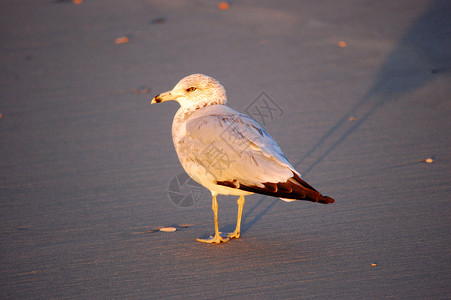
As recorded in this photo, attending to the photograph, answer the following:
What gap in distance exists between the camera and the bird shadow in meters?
5.19

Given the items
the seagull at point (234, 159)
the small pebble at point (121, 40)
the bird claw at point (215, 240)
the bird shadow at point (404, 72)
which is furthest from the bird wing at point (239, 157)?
the small pebble at point (121, 40)

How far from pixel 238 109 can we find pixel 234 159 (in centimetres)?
236

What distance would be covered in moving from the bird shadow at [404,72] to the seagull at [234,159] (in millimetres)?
759

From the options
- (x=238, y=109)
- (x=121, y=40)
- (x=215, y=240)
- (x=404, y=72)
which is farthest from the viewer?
(x=121, y=40)

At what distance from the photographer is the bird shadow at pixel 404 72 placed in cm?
519

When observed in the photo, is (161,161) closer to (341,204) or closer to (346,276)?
(341,204)

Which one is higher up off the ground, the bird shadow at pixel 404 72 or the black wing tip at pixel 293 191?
the black wing tip at pixel 293 191

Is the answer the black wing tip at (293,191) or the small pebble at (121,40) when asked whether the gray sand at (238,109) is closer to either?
the small pebble at (121,40)

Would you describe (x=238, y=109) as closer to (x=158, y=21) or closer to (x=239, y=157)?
(x=239, y=157)

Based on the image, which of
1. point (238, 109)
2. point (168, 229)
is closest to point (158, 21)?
point (238, 109)

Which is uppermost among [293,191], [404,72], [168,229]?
[293,191]

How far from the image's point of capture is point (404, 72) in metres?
6.40

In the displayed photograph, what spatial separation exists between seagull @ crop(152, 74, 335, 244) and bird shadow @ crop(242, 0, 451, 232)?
759 mm

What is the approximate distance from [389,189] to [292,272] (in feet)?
4.56
